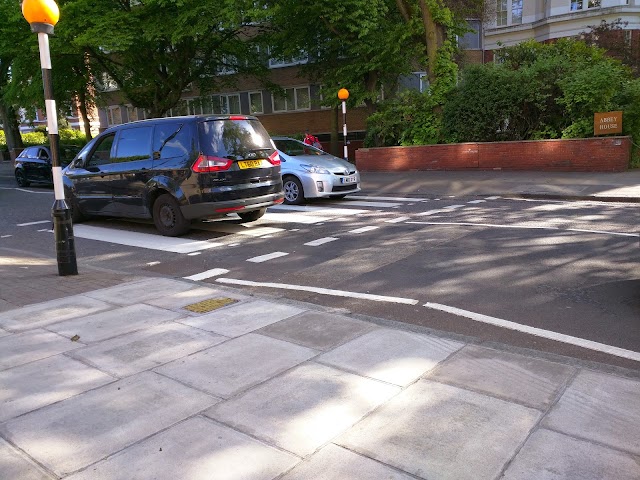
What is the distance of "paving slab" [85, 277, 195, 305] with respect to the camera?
6004 mm

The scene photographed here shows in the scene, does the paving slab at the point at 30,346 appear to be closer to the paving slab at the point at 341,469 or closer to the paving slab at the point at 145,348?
the paving slab at the point at 145,348

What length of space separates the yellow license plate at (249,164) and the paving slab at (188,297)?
3.59 metres

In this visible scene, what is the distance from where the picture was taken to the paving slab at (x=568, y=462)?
8.83 feet

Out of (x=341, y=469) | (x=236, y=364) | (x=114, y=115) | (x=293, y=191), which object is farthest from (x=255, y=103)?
(x=341, y=469)

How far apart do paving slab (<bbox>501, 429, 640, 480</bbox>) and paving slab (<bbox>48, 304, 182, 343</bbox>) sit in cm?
344

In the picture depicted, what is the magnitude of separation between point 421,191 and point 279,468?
1296cm

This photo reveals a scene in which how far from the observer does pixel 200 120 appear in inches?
368

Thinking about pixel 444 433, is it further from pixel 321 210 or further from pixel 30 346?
pixel 321 210

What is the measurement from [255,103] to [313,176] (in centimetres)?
2710

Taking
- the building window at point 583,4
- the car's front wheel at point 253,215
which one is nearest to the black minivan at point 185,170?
the car's front wheel at point 253,215

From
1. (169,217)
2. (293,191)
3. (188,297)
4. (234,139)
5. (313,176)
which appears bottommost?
(188,297)

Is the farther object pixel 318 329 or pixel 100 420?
pixel 318 329

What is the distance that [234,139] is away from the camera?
9.52 meters

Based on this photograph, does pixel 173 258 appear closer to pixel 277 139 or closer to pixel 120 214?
pixel 120 214
